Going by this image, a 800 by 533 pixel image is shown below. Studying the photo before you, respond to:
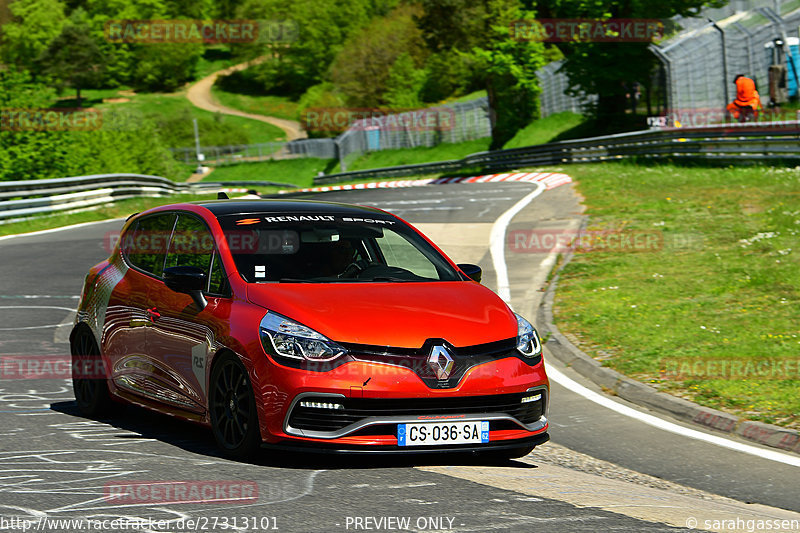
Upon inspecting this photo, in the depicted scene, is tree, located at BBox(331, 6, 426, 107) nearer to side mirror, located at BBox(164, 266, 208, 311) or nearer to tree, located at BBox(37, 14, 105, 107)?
tree, located at BBox(37, 14, 105, 107)

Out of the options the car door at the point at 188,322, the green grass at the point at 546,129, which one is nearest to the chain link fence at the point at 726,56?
the green grass at the point at 546,129

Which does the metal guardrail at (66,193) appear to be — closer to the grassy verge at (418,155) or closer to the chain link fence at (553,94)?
the chain link fence at (553,94)

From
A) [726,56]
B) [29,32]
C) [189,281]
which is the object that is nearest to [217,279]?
[189,281]

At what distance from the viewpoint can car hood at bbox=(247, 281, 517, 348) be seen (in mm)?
6238

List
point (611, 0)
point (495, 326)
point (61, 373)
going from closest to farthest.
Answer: point (495, 326)
point (61, 373)
point (611, 0)

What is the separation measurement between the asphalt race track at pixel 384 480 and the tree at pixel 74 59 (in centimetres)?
14412

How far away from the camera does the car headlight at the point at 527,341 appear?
667 cm

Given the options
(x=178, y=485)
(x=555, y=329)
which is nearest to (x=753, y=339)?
(x=555, y=329)

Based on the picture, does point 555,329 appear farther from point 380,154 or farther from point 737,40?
point 380,154

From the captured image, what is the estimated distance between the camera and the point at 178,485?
5.75 meters

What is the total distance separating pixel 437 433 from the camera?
6.20m

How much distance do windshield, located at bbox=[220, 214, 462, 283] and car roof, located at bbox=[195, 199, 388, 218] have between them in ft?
0.39

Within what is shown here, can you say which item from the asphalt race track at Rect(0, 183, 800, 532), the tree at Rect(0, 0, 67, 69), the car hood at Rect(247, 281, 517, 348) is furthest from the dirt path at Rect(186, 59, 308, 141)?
the car hood at Rect(247, 281, 517, 348)

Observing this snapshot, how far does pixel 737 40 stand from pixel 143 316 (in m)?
34.3
